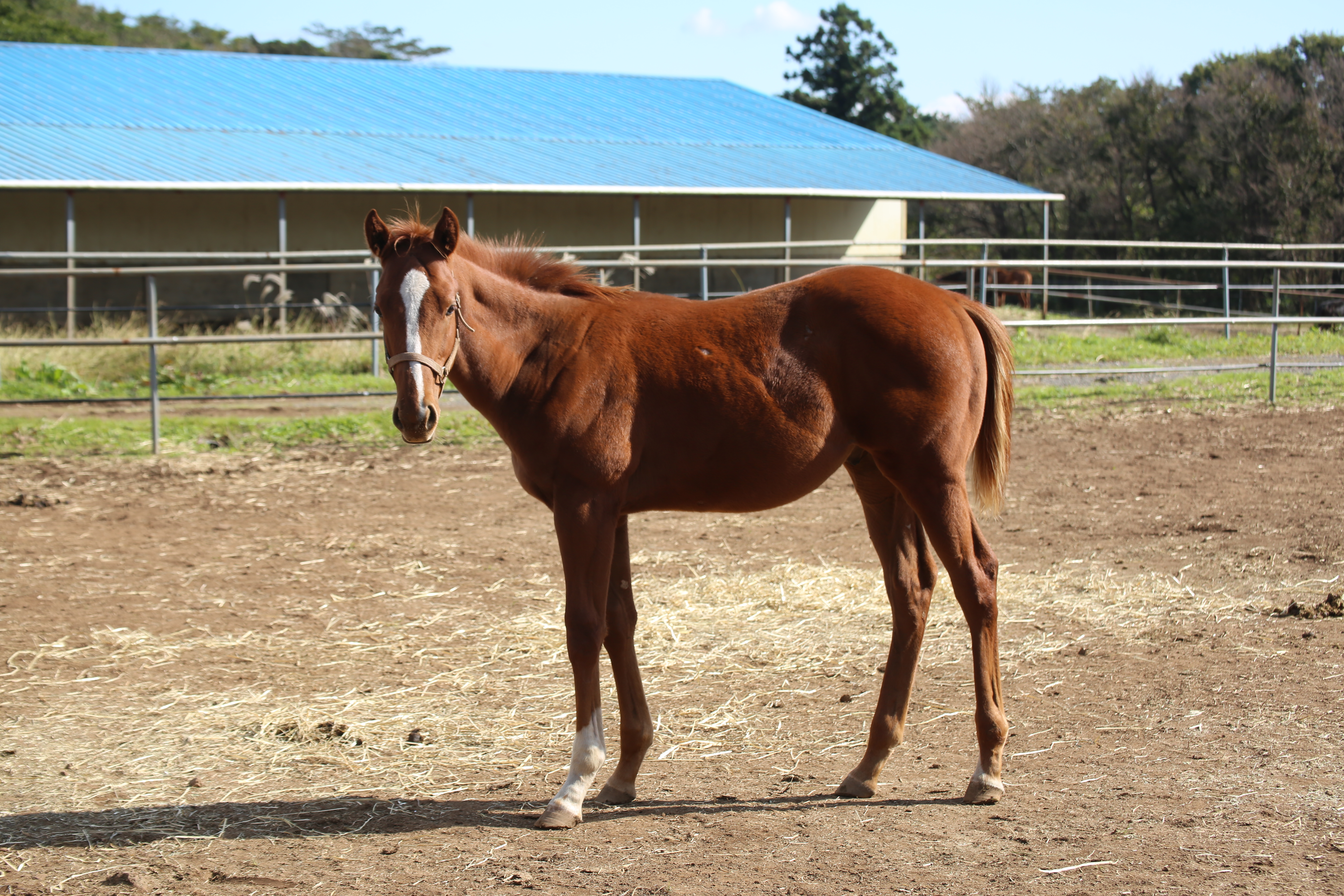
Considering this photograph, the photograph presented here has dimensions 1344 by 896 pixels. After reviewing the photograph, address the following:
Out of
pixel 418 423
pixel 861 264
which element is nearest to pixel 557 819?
pixel 418 423

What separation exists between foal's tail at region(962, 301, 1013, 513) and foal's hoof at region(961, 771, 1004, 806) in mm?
927

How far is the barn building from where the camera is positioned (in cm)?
1736

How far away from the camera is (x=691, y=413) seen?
3428 mm

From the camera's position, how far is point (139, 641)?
4.99 metres

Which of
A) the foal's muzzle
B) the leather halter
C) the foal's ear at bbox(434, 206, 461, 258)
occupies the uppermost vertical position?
the foal's ear at bbox(434, 206, 461, 258)

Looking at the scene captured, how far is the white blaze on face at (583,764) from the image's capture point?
10.9ft

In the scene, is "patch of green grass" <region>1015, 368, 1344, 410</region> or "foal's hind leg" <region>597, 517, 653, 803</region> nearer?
"foal's hind leg" <region>597, 517, 653, 803</region>

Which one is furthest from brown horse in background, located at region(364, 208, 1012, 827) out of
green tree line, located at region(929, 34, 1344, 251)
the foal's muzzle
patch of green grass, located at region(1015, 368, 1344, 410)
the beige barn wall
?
green tree line, located at region(929, 34, 1344, 251)

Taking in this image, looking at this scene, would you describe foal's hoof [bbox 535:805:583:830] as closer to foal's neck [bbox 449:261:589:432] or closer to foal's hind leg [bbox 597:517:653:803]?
foal's hind leg [bbox 597:517:653:803]

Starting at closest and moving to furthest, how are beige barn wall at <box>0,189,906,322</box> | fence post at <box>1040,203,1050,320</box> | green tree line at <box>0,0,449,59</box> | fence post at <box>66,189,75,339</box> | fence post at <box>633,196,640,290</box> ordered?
fence post at <box>66,189,75,339</box>
fence post at <box>1040,203,1050,320</box>
beige barn wall at <box>0,189,906,322</box>
fence post at <box>633,196,640,290</box>
green tree line at <box>0,0,449,59</box>

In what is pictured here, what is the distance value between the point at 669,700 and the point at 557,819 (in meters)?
1.11

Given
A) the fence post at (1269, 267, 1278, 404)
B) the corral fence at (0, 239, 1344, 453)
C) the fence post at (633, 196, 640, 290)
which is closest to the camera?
the corral fence at (0, 239, 1344, 453)

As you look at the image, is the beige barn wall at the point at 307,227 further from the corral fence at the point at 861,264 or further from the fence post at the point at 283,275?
the corral fence at the point at 861,264

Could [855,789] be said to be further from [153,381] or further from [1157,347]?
[1157,347]
